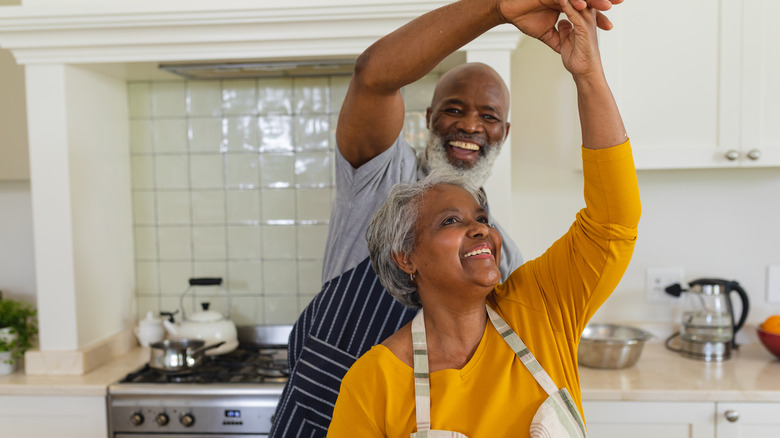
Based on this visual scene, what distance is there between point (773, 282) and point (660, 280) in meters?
0.43

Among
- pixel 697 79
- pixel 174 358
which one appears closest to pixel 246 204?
pixel 174 358

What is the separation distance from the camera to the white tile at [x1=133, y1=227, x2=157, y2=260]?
278cm

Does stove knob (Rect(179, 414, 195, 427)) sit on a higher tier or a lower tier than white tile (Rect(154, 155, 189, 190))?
lower

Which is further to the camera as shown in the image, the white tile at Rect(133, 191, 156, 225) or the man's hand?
the white tile at Rect(133, 191, 156, 225)

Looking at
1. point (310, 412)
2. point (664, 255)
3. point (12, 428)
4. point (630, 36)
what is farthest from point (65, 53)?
point (664, 255)

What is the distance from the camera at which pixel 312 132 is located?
8.92ft

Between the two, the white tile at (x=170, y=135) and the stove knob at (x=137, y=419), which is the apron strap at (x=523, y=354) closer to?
the stove knob at (x=137, y=419)

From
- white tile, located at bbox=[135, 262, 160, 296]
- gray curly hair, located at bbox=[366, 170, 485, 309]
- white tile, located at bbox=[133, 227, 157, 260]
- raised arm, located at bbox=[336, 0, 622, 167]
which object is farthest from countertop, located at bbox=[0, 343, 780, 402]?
raised arm, located at bbox=[336, 0, 622, 167]

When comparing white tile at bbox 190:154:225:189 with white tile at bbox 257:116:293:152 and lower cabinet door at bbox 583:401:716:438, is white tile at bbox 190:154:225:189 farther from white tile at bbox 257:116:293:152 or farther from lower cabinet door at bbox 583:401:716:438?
lower cabinet door at bbox 583:401:716:438

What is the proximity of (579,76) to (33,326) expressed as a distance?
7.58ft

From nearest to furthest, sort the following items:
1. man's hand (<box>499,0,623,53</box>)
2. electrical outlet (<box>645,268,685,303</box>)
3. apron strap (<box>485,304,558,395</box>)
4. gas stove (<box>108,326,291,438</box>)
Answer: man's hand (<box>499,0,623,53</box>)
apron strap (<box>485,304,558,395</box>)
gas stove (<box>108,326,291,438</box>)
electrical outlet (<box>645,268,685,303</box>)

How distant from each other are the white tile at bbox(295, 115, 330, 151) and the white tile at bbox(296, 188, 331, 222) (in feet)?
0.61

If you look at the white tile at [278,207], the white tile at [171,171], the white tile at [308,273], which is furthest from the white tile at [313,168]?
the white tile at [171,171]

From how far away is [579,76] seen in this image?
1.00m
